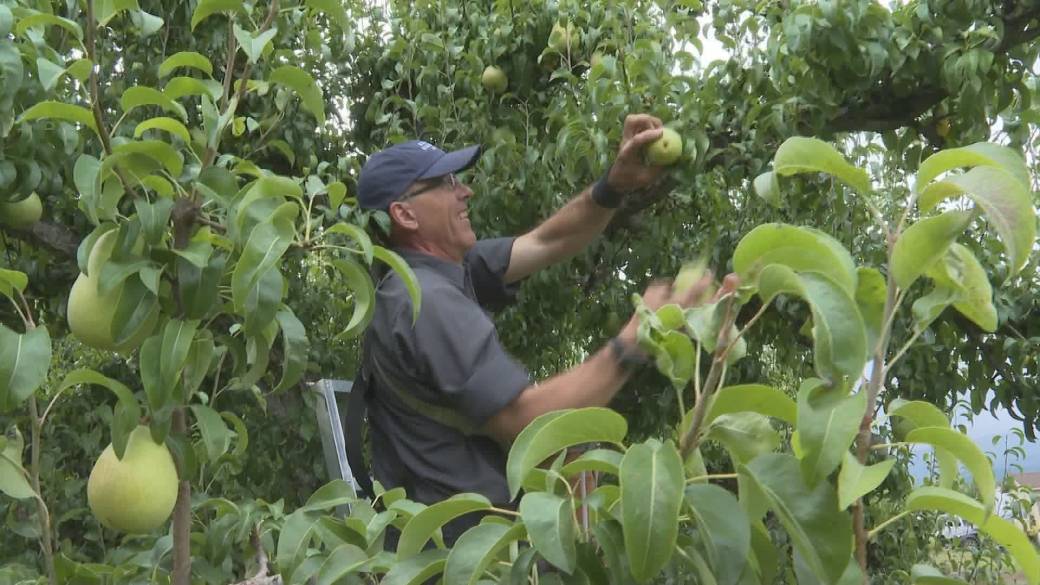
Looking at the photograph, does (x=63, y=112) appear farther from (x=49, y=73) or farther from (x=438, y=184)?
(x=438, y=184)

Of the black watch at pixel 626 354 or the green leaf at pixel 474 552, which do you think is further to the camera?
the black watch at pixel 626 354

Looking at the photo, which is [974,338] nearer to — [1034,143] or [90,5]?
[1034,143]

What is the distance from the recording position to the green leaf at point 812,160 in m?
0.71

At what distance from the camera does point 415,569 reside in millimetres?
825

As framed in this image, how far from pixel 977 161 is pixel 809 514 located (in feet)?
0.74

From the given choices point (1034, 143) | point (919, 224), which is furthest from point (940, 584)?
point (1034, 143)

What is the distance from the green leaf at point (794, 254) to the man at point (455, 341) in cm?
32

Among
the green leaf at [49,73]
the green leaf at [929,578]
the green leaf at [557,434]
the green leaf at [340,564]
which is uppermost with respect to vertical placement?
the green leaf at [49,73]

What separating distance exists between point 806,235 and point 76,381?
860 millimetres

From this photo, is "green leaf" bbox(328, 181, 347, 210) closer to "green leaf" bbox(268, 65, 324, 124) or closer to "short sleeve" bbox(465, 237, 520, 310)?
"green leaf" bbox(268, 65, 324, 124)

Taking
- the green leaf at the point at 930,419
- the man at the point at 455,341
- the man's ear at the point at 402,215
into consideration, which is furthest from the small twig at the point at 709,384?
the man's ear at the point at 402,215

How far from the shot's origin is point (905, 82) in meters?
2.50

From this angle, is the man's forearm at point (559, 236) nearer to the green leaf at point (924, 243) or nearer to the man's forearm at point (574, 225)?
the man's forearm at point (574, 225)

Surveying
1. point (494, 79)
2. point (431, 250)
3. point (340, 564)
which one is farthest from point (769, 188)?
point (494, 79)
